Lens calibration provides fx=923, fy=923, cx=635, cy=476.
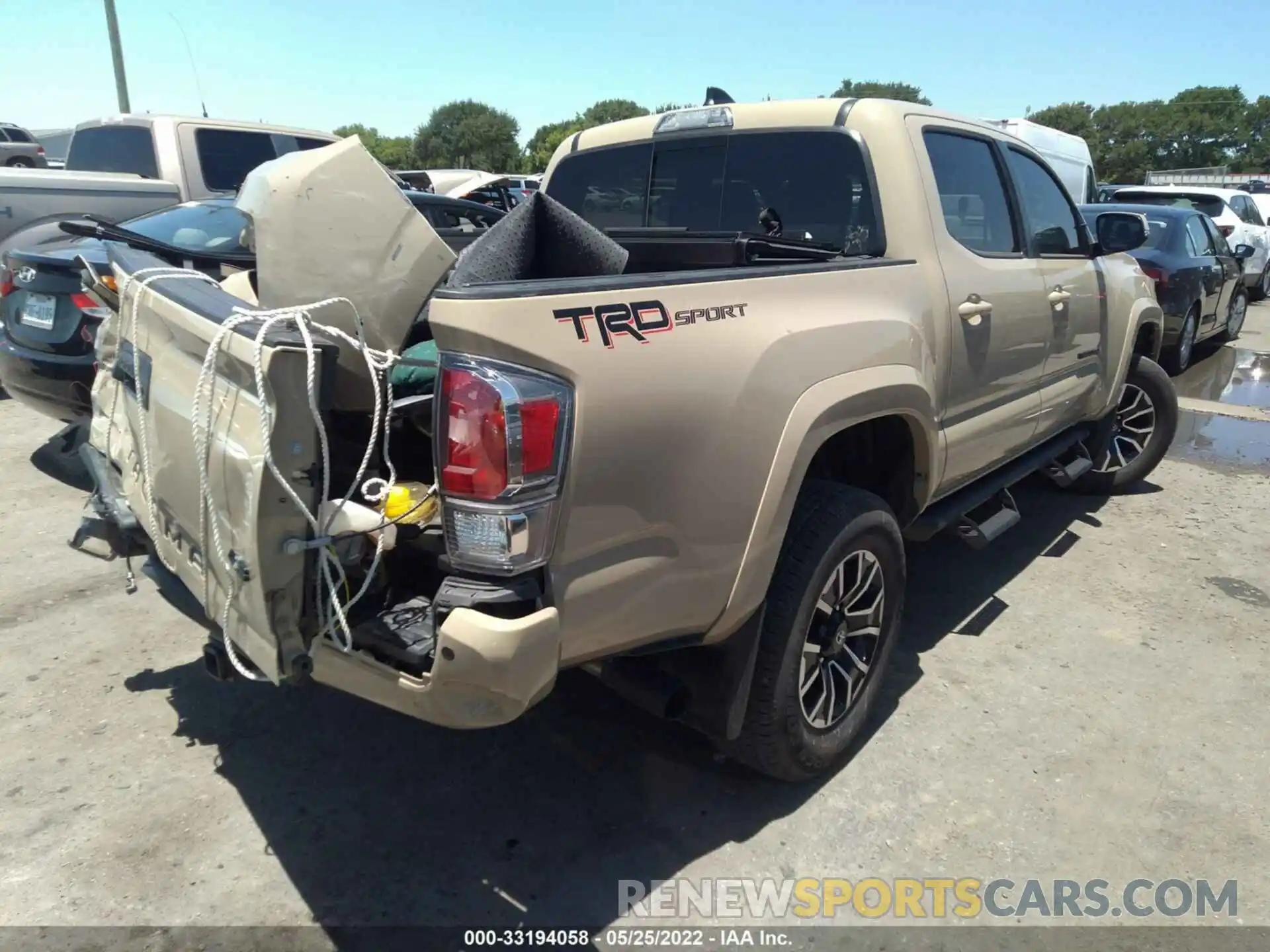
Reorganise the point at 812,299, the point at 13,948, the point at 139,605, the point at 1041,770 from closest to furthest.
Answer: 1. the point at 13,948
2. the point at 812,299
3. the point at 1041,770
4. the point at 139,605

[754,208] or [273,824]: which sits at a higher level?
[754,208]

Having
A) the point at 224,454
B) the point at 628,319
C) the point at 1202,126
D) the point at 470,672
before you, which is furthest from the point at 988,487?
the point at 1202,126

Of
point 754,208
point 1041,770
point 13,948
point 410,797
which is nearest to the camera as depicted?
point 13,948

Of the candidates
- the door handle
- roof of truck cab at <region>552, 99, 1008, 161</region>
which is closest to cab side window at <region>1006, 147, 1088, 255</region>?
roof of truck cab at <region>552, 99, 1008, 161</region>

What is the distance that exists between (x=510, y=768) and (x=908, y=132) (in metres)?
2.63

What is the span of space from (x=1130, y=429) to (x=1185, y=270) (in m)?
4.33

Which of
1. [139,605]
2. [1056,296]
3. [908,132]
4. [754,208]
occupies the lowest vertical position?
[139,605]

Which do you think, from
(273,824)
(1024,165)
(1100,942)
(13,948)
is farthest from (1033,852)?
(1024,165)

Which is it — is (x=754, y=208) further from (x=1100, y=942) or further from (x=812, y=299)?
(x=1100, y=942)

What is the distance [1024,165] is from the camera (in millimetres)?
4324

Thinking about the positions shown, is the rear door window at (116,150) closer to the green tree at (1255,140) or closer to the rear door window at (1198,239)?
the rear door window at (1198,239)

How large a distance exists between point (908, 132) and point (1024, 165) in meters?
1.32

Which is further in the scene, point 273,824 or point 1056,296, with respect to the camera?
point 1056,296

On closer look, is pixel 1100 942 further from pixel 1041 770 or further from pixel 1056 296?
pixel 1056 296
